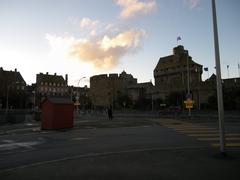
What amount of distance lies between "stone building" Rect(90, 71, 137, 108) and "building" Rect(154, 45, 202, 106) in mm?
20243

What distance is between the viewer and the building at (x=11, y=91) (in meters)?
96.1

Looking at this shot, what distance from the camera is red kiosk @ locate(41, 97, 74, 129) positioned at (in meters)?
22.0

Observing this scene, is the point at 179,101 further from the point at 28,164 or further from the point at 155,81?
the point at 28,164

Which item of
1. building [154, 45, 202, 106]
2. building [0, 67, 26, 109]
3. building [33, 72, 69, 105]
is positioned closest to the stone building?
building [33, 72, 69, 105]

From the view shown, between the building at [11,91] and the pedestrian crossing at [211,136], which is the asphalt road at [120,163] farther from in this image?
the building at [11,91]

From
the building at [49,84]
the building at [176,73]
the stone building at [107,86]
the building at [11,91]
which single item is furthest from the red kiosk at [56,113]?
the building at [49,84]

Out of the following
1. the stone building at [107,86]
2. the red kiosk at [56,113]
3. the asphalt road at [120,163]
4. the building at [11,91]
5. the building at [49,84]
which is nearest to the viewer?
the asphalt road at [120,163]

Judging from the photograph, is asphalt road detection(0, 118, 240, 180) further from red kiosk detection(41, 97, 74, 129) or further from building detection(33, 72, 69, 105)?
building detection(33, 72, 69, 105)

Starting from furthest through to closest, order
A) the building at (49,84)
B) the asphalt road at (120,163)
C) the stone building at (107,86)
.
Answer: the stone building at (107,86) → the building at (49,84) → the asphalt road at (120,163)

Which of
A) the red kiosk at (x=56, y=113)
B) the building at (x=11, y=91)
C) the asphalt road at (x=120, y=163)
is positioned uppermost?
the building at (x=11, y=91)

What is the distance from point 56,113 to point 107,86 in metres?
115

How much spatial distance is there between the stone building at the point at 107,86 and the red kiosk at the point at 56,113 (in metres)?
105

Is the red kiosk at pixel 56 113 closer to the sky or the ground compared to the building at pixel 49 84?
closer to the ground

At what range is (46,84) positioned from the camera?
13362 centimetres
